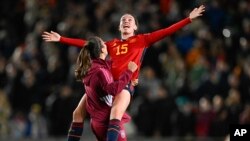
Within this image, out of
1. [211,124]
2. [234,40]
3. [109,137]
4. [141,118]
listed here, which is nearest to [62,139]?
[141,118]

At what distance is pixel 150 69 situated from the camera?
59.3 feet

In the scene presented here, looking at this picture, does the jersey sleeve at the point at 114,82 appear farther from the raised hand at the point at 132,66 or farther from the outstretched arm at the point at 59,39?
the outstretched arm at the point at 59,39

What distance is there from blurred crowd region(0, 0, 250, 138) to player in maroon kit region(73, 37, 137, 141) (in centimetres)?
404

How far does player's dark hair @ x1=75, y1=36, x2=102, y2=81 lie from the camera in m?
11.9

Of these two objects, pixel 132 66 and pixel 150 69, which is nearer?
pixel 132 66

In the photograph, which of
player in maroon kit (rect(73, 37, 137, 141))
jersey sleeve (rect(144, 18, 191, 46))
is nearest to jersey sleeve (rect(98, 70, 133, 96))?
player in maroon kit (rect(73, 37, 137, 141))

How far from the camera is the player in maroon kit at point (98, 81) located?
11797 mm

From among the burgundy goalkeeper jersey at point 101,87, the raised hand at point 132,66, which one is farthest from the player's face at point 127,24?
the raised hand at point 132,66

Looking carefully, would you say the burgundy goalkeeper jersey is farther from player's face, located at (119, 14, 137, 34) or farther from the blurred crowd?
the blurred crowd

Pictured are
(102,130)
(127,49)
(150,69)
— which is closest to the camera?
(102,130)

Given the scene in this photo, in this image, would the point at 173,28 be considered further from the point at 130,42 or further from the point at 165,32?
the point at 130,42

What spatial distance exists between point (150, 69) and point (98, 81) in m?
6.30

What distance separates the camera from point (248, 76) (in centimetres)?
A: 1736

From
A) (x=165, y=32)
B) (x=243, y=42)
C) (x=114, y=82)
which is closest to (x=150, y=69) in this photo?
(x=243, y=42)
